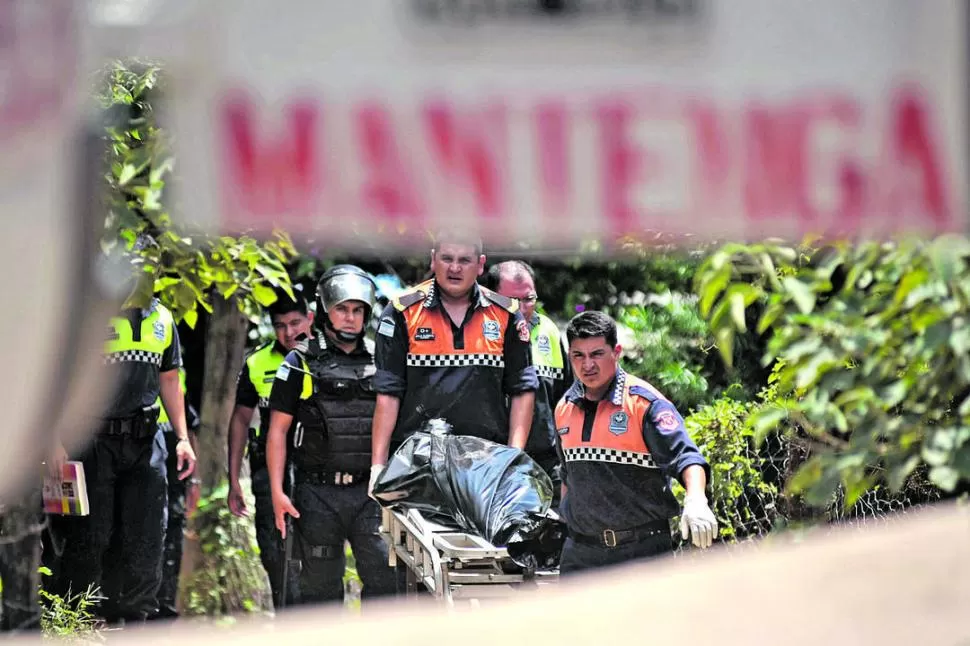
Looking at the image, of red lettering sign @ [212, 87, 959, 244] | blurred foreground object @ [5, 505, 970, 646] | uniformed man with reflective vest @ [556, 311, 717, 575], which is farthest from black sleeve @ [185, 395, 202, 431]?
red lettering sign @ [212, 87, 959, 244]

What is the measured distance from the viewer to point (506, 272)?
646 cm

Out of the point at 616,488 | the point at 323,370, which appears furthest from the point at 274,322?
the point at 616,488

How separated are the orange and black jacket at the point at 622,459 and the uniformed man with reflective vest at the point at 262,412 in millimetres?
1500

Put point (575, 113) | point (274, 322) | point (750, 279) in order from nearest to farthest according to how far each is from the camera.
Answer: point (575, 113), point (750, 279), point (274, 322)

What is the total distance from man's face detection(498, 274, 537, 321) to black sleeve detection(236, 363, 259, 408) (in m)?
1.25

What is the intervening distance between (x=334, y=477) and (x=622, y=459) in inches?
54.0

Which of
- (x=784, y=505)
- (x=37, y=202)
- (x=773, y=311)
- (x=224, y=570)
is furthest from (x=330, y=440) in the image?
(x=37, y=202)

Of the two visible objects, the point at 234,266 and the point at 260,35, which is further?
the point at 234,266

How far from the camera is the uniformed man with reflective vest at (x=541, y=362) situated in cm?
629

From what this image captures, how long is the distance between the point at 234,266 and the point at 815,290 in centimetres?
295

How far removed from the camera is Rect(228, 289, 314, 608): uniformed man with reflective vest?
21.9 ft

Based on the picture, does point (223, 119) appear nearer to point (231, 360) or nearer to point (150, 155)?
point (150, 155)

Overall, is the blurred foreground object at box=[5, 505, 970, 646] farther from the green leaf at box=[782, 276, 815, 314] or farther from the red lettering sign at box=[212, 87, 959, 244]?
the red lettering sign at box=[212, 87, 959, 244]

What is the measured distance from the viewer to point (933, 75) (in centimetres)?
377
